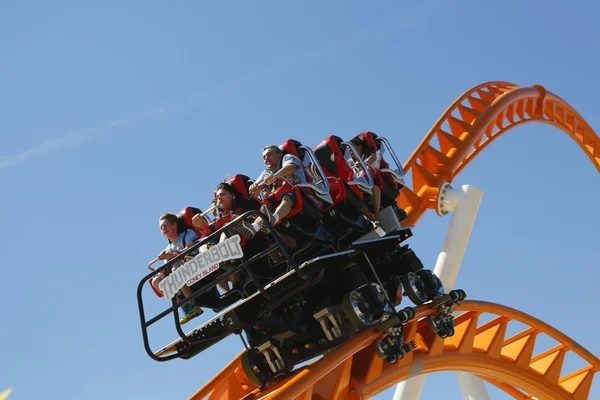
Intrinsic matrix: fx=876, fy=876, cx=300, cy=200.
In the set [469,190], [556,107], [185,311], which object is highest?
[556,107]

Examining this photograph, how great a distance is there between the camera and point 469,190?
35.4 feet

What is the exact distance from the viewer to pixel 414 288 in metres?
7.55

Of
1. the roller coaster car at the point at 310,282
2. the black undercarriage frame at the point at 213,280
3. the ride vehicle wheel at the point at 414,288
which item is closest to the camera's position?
the black undercarriage frame at the point at 213,280

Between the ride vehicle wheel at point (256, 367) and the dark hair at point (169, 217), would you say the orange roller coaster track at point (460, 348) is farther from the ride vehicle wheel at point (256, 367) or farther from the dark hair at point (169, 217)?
the dark hair at point (169, 217)

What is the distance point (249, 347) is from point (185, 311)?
2.33 feet

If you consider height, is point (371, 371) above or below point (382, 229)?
below

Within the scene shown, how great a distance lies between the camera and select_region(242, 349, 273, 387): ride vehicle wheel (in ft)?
23.4

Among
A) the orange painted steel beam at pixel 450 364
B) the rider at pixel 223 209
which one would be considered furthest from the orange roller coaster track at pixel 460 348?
the rider at pixel 223 209

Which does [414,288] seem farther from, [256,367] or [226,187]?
[226,187]

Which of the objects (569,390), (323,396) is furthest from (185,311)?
(569,390)

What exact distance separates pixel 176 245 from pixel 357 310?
1503mm

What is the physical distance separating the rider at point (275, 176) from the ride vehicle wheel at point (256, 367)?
1.31 meters

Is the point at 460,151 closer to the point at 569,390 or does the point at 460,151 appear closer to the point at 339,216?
the point at 569,390

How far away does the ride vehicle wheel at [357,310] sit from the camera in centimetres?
662
